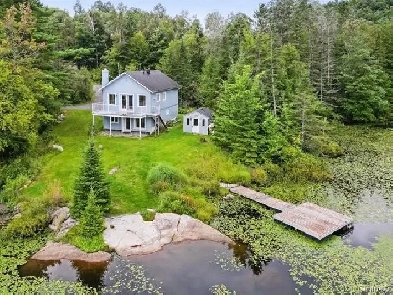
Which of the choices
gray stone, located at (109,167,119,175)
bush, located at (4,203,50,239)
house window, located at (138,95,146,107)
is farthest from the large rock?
house window, located at (138,95,146,107)

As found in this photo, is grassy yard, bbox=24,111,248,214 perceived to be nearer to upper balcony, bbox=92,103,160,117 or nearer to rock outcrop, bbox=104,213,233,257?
rock outcrop, bbox=104,213,233,257

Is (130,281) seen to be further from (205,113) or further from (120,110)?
(120,110)

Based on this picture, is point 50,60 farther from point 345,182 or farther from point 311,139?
point 345,182

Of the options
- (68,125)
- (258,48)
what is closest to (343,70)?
(258,48)

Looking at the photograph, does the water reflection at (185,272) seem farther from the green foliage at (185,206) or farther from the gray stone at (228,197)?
the gray stone at (228,197)

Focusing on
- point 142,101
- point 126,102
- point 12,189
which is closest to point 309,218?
point 12,189

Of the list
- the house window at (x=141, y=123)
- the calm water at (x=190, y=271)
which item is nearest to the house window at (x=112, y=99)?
the house window at (x=141, y=123)
